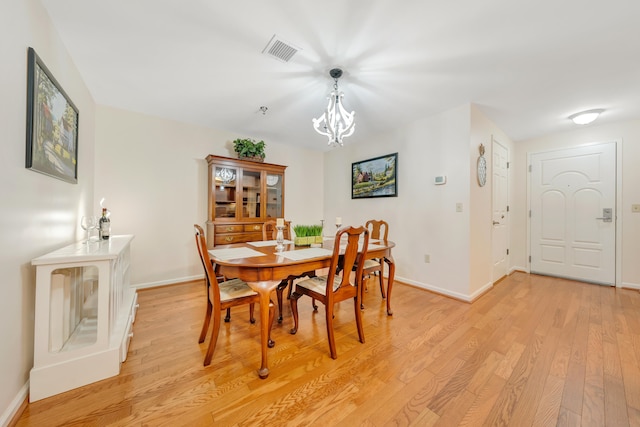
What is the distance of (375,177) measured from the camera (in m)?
3.85

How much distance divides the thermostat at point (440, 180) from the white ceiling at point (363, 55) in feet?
2.68

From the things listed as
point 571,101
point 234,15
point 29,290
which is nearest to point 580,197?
point 571,101

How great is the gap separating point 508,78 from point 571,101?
1089 mm

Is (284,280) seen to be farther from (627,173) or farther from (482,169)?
(627,173)

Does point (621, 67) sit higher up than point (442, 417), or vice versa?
point (621, 67)

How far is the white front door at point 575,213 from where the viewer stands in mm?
3270

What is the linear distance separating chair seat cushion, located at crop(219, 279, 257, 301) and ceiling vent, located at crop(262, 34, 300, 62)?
1820 mm

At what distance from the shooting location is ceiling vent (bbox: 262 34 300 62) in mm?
1743

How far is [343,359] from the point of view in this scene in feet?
5.55

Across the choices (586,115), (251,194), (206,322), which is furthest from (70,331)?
(586,115)

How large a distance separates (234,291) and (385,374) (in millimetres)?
1168

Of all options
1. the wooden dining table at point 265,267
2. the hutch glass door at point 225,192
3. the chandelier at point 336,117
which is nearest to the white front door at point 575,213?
the chandelier at point 336,117

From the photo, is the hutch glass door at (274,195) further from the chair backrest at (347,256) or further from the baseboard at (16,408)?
the baseboard at (16,408)

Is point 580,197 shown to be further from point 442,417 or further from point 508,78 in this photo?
point 442,417
